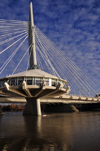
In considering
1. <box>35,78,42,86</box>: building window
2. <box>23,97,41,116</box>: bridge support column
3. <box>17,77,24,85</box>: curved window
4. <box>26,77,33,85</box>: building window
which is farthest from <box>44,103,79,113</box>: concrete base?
<box>17,77,24,85</box>: curved window

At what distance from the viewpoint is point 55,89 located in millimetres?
36812

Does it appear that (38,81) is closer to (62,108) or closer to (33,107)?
(33,107)

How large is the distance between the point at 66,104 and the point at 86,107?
30289 millimetres

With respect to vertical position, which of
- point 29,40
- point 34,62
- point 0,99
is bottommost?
point 0,99

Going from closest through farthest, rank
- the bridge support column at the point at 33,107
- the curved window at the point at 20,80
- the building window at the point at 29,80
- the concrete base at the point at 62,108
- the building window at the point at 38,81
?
the curved window at the point at 20,80
the building window at the point at 29,80
the building window at the point at 38,81
the bridge support column at the point at 33,107
the concrete base at the point at 62,108

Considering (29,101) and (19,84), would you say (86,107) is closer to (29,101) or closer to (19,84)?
→ (29,101)

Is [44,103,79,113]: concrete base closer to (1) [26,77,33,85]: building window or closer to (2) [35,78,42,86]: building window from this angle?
(2) [35,78,42,86]: building window

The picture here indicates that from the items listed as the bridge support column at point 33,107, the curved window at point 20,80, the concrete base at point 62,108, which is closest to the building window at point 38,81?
the curved window at point 20,80

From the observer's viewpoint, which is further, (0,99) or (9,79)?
(0,99)

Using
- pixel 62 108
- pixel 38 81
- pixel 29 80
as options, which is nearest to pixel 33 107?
pixel 38 81

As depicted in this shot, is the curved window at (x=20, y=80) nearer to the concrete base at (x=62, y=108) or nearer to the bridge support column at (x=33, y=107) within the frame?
the bridge support column at (x=33, y=107)

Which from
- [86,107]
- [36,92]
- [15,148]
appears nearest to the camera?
[15,148]

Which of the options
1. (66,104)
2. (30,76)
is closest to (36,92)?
(30,76)

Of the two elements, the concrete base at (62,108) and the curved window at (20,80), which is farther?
the concrete base at (62,108)
